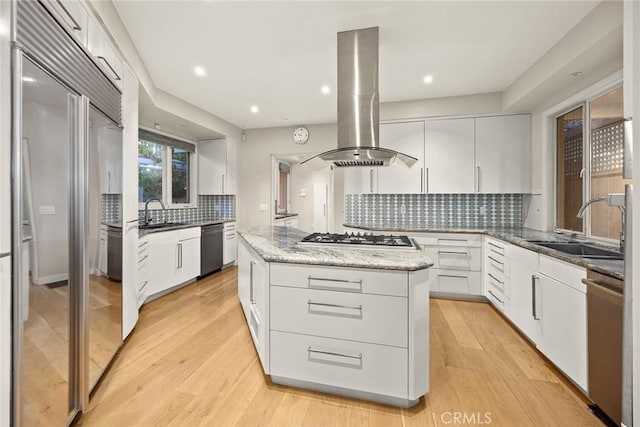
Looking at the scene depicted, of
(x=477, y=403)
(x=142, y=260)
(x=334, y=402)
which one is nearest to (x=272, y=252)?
(x=334, y=402)

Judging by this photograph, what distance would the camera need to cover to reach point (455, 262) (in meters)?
3.32

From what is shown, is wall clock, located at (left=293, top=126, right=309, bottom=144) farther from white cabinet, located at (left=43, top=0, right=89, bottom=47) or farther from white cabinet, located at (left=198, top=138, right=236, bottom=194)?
white cabinet, located at (left=43, top=0, right=89, bottom=47)

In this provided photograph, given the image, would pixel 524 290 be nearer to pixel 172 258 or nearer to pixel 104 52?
pixel 104 52

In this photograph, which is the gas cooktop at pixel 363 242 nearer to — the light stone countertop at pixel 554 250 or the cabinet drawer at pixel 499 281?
the light stone countertop at pixel 554 250

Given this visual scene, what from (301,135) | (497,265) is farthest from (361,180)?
(497,265)

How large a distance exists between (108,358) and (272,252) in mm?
1322

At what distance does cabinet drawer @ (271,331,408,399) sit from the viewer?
5.04 ft

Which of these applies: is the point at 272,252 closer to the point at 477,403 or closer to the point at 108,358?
the point at 108,358

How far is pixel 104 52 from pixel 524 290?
3555 mm

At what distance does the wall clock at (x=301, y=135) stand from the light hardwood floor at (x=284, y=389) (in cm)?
316

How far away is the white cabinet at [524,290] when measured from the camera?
2.15 meters

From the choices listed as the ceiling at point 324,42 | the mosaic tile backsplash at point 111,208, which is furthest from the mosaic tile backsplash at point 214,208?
the mosaic tile backsplash at point 111,208

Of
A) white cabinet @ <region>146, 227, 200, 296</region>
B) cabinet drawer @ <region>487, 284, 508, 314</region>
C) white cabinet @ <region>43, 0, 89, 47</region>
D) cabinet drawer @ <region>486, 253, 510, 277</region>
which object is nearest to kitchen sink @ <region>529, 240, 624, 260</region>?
cabinet drawer @ <region>486, 253, 510, 277</region>

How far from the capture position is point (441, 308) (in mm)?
3121
